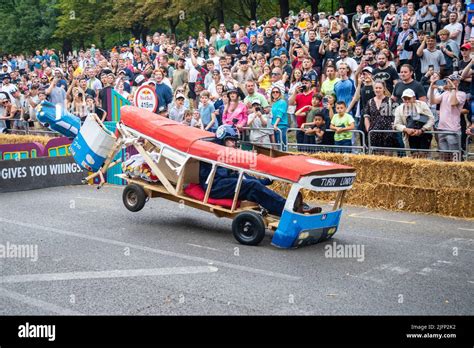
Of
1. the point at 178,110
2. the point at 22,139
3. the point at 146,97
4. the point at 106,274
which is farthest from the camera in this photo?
the point at 22,139

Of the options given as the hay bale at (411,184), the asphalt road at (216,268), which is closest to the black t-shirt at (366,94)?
the hay bale at (411,184)

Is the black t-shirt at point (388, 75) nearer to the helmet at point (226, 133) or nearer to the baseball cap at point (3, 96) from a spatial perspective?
the helmet at point (226, 133)

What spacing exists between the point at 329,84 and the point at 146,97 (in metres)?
4.55

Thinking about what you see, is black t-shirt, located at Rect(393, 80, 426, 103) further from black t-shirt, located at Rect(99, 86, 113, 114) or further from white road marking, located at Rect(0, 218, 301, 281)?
black t-shirt, located at Rect(99, 86, 113, 114)

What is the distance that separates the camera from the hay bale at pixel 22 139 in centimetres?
1986

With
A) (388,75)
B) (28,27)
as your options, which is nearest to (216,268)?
(388,75)

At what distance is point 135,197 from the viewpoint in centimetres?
1209

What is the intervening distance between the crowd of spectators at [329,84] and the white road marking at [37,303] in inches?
329

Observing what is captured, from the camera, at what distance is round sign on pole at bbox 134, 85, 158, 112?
16.3 m

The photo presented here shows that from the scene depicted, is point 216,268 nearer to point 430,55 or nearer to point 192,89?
point 430,55

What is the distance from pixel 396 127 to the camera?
13883 millimetres

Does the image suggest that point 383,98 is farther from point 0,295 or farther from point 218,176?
point 0,295
